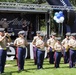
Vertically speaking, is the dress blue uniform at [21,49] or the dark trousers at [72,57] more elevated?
the dress blue uniform at [21,49]

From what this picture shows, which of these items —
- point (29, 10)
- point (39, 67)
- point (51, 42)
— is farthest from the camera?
point (29, 10)

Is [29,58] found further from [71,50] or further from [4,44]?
[4,44]

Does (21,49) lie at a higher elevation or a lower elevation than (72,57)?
higher

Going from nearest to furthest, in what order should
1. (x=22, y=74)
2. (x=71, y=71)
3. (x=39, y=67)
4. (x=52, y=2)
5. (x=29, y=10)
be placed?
(x=22, y=74) < (x=71, y=71) < (x=39, y=67) < (x=52, y=2) < (x=29, y=10)

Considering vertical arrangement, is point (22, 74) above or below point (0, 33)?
below

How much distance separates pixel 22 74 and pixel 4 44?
4.16 feet

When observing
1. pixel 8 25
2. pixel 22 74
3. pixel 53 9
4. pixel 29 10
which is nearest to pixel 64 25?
pixel 53 9

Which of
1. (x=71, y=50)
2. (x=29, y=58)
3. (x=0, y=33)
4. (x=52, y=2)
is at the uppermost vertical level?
(x=52, y=2)

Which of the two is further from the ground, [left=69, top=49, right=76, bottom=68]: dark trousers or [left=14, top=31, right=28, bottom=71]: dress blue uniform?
[left=14, top=31, right=28, bottom=71]: dress blue uniform

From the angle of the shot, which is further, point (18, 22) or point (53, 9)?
point (18, 22)

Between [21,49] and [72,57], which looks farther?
[72,57]

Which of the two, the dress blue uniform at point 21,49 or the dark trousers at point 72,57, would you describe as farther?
the dark trousers at point 72,57

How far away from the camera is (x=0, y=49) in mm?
11211

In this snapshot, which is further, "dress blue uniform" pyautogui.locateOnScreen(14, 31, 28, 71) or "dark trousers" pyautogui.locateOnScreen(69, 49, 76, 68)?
"dark trousers" pyautogui.locateOnScreen(69, 49, 76, 68)
